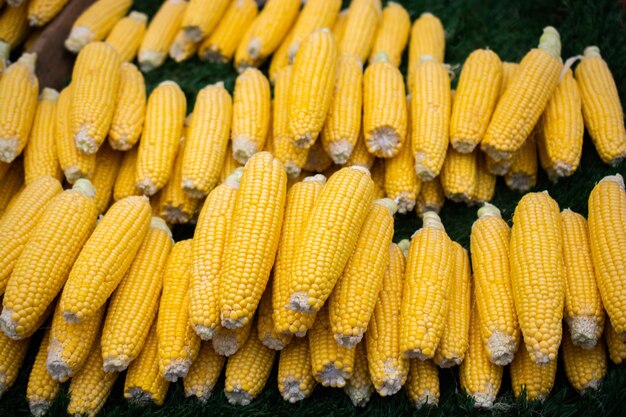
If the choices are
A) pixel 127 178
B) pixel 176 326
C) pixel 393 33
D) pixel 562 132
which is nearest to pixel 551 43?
Result: pixel 562 132

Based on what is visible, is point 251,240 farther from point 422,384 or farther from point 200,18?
point 200,18

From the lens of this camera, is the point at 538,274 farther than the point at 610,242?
No

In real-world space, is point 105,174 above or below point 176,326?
above

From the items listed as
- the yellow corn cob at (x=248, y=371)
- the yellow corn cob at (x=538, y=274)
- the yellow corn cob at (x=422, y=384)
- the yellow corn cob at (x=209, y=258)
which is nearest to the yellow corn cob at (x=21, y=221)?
the yellow corn cob at (x=209, y=258)

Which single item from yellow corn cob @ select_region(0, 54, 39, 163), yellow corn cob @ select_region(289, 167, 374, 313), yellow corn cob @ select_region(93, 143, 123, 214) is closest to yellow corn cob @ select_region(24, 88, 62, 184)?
yellow corn cob @ select_region(0, 54, 39, 163)

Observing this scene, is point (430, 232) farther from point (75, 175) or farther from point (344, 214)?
point (75, 175)

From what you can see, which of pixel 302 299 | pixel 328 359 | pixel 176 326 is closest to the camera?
pixel 302 299

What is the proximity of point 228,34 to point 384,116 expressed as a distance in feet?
5.15

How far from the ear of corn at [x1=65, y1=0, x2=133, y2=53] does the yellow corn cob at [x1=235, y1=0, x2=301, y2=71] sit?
981 mm

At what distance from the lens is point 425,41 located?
417 cm

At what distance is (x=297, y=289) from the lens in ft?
7.76

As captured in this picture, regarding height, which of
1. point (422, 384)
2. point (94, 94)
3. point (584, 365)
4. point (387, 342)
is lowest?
point (584, 365)

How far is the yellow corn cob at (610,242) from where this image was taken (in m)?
2.48

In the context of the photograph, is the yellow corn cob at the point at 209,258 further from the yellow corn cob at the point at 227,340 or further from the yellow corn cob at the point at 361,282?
the yellow corn cob at the point at 361,282
